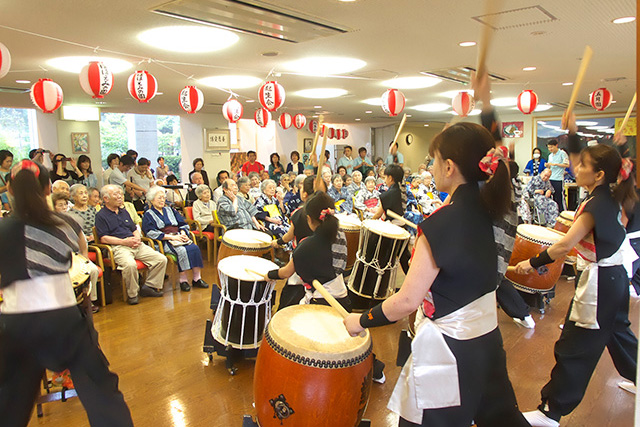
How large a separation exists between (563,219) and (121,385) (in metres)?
3.89

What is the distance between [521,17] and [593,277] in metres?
2.71

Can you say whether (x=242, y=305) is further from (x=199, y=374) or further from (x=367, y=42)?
(x=367, y=42)

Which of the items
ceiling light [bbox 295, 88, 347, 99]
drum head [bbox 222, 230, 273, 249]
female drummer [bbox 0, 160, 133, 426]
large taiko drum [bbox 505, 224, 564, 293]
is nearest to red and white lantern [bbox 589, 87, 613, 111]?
ceiling light [bbox 295, 88, 347, 99]

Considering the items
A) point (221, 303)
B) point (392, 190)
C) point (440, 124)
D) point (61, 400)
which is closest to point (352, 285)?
point (392, 190)

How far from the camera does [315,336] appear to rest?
6.15 ft

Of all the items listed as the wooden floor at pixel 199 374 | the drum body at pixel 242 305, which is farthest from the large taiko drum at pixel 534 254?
the drum body at pixel 242 305

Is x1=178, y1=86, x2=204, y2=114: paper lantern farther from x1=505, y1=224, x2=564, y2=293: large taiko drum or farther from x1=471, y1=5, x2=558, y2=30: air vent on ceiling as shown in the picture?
x1=505, y1=224, x2=564, y2=293: large taiko drum

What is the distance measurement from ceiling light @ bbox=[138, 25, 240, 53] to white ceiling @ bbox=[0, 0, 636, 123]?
0.48 ft

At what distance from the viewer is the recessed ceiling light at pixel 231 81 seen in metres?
6.95

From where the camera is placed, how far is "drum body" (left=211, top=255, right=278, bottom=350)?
9.06 feet

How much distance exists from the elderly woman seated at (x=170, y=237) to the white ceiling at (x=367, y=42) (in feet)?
5.38

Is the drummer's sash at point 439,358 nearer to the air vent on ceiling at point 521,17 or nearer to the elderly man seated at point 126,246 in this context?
the air vent on ceiling at point 521,17

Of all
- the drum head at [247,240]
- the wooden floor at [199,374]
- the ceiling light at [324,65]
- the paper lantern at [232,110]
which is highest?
the ceiling light at [324,65]

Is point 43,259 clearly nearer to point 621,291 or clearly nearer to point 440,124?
point 621,291
